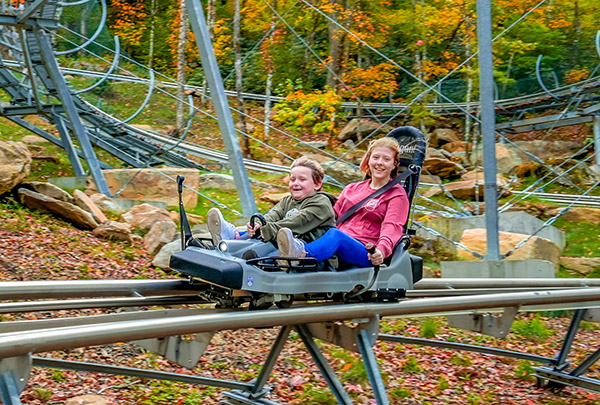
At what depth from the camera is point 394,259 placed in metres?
4.73

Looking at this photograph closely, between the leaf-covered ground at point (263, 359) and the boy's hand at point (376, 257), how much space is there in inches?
81.7

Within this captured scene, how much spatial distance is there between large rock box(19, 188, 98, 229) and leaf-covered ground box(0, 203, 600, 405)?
28 cm

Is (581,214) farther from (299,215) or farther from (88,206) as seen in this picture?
(299,215)

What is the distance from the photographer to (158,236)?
375 inches

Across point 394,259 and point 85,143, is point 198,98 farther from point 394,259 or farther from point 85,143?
point 394,259

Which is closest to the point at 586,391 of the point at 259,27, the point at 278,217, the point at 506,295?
the point at 506,295

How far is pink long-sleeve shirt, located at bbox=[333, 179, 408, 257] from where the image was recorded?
4688 mm

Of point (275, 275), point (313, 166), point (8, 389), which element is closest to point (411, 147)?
point (313, 166)

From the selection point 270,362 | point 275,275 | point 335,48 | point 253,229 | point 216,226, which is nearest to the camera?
point 275,275

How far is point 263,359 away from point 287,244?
3.27 metres

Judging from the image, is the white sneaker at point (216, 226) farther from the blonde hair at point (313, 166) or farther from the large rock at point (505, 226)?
the large rock at point (505, 226)

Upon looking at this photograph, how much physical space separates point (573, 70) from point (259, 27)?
379 inches

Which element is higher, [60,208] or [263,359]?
[60,208]

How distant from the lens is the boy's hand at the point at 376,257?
450 centimetres
